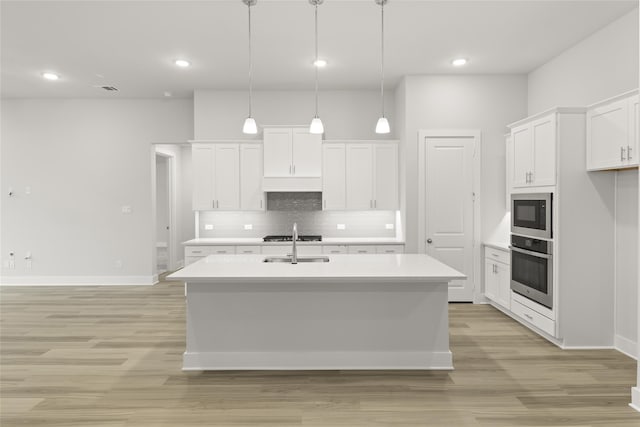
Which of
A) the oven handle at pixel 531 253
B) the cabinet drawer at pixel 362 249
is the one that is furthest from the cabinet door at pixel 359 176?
the oven handle at pixel 531 253

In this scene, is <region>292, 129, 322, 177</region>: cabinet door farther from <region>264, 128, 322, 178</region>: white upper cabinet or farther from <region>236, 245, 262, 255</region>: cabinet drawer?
<region>236, 245, 262, 255</region>: cabinet drawer

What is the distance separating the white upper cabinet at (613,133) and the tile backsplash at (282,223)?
10.5ft

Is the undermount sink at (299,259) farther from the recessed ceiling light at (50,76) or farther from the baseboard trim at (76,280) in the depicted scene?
the recessed ceiling light at (50,76)

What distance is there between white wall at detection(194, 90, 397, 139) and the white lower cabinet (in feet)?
7.53

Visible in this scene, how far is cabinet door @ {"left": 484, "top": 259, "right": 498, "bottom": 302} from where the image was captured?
17.1ft

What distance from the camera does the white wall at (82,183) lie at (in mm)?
6895

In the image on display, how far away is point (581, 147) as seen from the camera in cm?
382

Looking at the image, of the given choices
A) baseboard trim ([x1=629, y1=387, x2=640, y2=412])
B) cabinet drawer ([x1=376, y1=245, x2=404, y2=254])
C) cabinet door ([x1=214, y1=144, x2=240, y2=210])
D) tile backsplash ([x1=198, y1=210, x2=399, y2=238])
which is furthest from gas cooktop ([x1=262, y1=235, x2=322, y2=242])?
baseboard trim ([x1=629, y1=387, x2=640, y2=412])

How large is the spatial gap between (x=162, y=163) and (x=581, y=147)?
281 inches

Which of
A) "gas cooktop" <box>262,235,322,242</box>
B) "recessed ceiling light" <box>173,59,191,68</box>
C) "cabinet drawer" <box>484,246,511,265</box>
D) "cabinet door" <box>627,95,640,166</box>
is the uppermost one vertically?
"recessed ceiling light" <box>173,59,191,68</box>

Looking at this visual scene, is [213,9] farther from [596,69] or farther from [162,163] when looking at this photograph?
[162,163]

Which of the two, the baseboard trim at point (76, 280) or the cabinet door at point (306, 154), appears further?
the baseboard trim at point (76, 280)

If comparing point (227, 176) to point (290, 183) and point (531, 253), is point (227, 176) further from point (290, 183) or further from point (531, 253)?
point (531, 253)

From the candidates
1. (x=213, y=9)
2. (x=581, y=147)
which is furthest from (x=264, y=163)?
(x=581, y=147)
